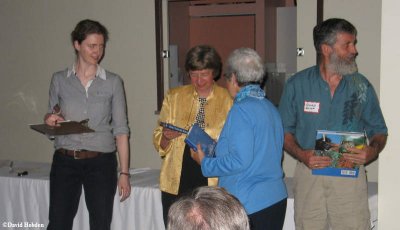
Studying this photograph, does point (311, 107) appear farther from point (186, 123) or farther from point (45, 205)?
point (45, 205)

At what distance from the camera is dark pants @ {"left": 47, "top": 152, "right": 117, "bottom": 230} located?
2.77 meters

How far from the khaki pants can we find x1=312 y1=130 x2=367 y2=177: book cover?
0.06m

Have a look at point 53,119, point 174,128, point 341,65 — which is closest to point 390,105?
point 341,65

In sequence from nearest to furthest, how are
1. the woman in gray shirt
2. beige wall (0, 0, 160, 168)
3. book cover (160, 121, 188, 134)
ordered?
book cover (160, 121, 188, 134)
the woman in gray shirt
beige wall (0, 0, 160, 168)

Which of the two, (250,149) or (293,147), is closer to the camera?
(250,149)

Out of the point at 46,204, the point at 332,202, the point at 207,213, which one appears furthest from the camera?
the point at 46,204

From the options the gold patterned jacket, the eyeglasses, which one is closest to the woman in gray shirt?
the gold patterned jacket

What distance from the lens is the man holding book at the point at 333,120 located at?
239 centimetres

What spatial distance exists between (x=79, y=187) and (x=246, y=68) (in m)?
1.25

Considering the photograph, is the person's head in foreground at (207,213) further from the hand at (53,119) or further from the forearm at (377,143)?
the hand at (53,119)

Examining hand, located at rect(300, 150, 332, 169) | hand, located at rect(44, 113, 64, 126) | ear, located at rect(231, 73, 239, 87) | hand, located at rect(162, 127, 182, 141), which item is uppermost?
ear, located at rect(231, 73, 239, 87)

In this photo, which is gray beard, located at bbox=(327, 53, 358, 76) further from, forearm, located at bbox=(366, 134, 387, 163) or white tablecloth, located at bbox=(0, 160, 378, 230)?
white tablecloth, located at bbox=(0, 160, 378, 230)

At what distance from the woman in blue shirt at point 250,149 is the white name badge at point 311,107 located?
0.78 ft

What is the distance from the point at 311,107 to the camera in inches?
96.7
